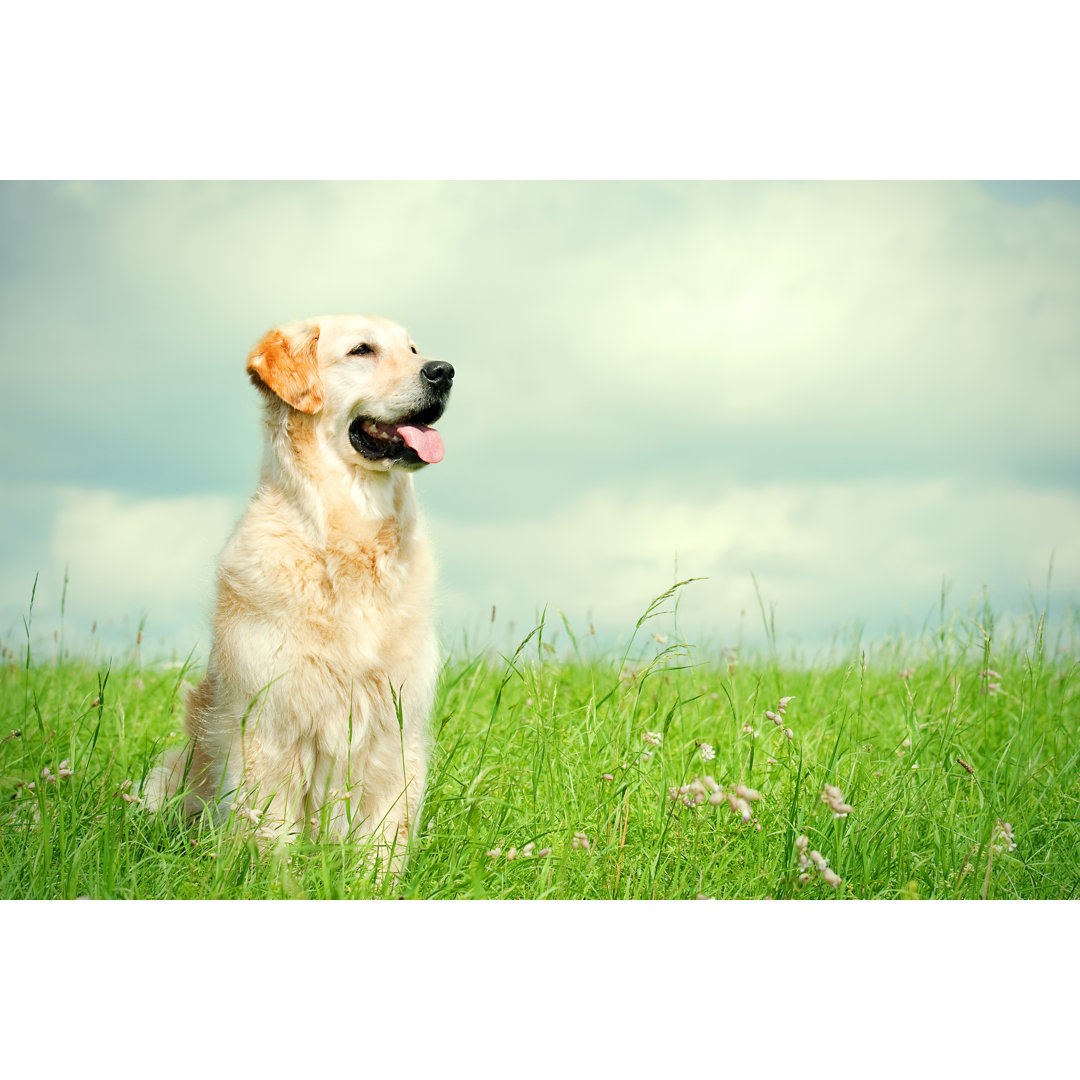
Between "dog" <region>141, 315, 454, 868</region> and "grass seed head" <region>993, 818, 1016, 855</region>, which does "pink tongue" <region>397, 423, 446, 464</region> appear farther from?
"grass seed head" <region>993, 818, 1016, 855</region>

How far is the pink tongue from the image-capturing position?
3400mm

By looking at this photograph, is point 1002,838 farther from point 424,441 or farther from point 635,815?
point 424,441

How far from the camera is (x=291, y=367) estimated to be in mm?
3373

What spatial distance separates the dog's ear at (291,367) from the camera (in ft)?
11.0

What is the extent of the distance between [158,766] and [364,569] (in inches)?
52.5

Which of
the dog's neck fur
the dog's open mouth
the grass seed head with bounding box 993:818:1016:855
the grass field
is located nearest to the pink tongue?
the dog's open mouth

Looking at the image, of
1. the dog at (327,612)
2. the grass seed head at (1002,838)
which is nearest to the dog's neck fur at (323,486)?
the dog at (327,612)

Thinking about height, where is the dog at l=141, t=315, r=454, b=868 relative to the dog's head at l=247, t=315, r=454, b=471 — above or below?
below

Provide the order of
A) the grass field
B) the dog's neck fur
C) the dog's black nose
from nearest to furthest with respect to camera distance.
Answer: the grass field
the dog's neck fur
the dog's black nose

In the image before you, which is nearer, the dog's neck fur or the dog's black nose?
the dog's neck fur

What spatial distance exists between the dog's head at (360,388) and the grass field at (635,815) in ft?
3.08

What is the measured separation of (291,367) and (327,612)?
3.07 feet

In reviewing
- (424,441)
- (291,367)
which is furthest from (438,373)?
(291,367)

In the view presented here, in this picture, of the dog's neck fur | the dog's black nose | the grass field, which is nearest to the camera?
the grass field
